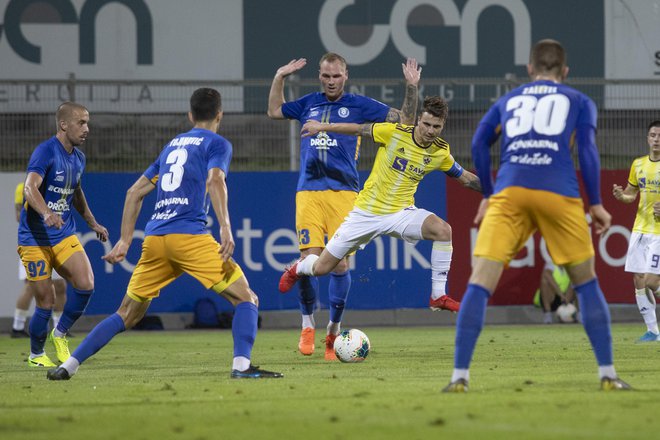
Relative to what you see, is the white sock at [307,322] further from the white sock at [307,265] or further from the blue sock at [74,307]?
the blue sock at [74,307]

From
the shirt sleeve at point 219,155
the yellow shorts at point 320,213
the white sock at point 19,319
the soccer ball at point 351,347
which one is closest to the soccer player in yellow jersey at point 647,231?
the yellow shorts at point 320,213

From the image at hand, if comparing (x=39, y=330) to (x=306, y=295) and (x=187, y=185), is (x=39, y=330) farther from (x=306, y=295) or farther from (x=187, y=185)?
(x=187, y=185)

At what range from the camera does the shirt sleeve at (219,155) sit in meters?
8.94

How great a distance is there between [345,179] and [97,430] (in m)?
6.71

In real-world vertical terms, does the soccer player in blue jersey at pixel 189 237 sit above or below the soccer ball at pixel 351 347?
above

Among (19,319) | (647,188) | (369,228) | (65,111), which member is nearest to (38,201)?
(65,111)

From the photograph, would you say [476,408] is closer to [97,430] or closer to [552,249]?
[552,249]

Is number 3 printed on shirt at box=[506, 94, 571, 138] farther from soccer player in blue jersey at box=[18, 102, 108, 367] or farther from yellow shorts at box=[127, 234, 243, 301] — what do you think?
soccer player in blue jersey at box=[18, 102, 108, 367]

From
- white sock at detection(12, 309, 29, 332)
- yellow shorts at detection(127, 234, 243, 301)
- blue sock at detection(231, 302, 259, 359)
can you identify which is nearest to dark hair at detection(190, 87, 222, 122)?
yellow shorts at detection(127, 234, 243, 301)

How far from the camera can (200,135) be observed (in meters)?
9.16

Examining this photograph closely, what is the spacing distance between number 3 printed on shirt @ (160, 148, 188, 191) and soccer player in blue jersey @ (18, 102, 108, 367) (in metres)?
2.69

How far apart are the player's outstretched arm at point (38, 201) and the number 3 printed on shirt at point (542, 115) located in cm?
491

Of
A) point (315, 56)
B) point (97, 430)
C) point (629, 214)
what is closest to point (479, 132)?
point (97, 430)

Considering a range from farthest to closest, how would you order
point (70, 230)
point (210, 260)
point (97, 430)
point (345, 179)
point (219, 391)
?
point (345, 179) < point (70, 230) < point (210, 260) < point (219, 391) < point (97, 430)
